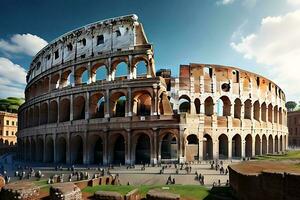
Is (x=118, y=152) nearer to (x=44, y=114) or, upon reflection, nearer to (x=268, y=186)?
(x=44, y=114)

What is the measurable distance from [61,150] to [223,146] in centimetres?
Result: 2046

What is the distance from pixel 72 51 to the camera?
34.9 m

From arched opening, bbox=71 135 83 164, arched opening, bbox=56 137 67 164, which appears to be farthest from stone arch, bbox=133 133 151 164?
arched opening, bbox=56 137 67 164

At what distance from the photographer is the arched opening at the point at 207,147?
102 feet

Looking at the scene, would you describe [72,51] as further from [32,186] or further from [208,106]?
[32,186]

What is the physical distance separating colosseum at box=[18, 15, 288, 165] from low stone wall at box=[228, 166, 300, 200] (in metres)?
16.6

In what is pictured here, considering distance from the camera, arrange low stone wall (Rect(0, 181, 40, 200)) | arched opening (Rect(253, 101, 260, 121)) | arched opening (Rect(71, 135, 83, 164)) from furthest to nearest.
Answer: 1. arched opening (Rect(253, 101, 260, 121))
2. arched opening (Rect(71, 135, 83, 164))
3. low stone wall (Rect(0, 181, 40, 200))

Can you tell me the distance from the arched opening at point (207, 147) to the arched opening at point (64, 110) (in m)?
17.7

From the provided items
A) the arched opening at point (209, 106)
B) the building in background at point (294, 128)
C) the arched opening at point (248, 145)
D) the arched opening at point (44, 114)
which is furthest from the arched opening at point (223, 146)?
the building in background at point (294, 128)

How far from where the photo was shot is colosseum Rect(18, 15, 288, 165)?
28.5 metres

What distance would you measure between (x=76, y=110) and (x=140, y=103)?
26.1 ft

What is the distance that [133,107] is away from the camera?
2956 cm

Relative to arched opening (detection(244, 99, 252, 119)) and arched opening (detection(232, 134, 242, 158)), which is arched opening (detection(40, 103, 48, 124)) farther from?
arched opening (detection(244, 99, 252, 119))

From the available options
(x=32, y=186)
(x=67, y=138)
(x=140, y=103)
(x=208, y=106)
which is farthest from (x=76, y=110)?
(x=32, y=186)
